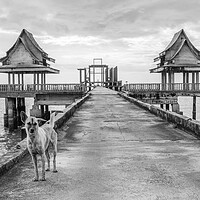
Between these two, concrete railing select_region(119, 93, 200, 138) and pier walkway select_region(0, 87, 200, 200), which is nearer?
pier walkway select_region(0, 87, 200, 200)

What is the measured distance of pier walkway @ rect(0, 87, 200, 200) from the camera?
4898mm

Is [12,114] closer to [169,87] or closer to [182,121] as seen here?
[169,87]

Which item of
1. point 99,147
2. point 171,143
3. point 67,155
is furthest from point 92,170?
point 171,143

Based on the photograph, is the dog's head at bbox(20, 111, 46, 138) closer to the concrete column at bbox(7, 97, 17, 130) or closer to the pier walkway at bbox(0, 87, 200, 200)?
the pier walkway at bbox(0, 87, 200, 200)

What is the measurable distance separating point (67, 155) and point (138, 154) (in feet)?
5.30

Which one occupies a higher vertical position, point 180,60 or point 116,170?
point 180,60

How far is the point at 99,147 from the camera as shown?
8.49 metres

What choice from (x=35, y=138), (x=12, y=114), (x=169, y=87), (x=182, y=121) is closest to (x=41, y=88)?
(x=12, y=114)

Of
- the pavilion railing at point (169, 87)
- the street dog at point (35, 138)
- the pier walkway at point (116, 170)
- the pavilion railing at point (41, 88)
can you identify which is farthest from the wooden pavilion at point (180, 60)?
the street dog at point (35, 138)

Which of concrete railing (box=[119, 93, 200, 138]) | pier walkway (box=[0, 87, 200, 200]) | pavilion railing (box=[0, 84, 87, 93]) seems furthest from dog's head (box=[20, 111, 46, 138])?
pavilion railing (box=[0, 84, 87, 93])

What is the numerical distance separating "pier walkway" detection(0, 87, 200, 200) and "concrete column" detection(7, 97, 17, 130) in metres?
24.4

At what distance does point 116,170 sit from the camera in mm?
6152

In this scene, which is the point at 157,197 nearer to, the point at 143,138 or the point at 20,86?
the point at 143,138

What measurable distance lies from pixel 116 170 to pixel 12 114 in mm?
29618
